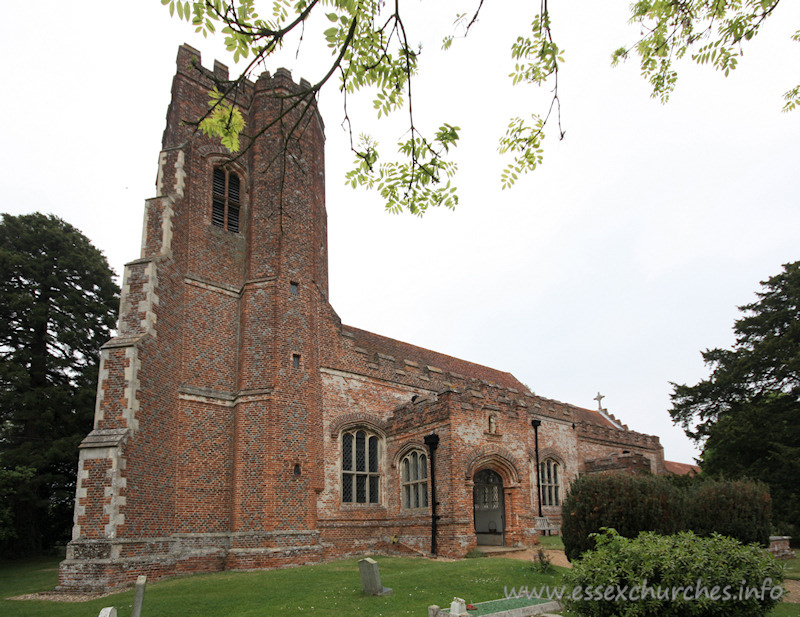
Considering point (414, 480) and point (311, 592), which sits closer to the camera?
point (311, 592)

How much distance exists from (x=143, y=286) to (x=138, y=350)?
1.97 meters

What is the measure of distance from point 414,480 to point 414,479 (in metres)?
0.04

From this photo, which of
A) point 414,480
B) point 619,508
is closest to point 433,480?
point 414,480

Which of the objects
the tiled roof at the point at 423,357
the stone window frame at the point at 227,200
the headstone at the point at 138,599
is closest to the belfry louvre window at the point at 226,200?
the stone window frame at the point at 227,200

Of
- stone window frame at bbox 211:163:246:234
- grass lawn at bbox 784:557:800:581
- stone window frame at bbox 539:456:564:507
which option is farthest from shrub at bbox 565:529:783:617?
stone window frame at bbox 539:456:564:507

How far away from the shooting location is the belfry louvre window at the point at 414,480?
1684cm

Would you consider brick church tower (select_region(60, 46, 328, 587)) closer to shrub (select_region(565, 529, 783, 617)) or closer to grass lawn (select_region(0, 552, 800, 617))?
grass lawn (select_region(0, 552, 800, 617))

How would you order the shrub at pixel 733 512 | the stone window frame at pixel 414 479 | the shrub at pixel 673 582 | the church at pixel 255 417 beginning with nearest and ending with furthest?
the shrub at pixel 673 582, the shrub at pixel 733 512, the church at pixel 255 417, the stone window frame at pixel 414 479

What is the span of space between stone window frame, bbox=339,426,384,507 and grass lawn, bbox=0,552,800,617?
4106mm

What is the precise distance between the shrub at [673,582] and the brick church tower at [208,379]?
9.75 meters

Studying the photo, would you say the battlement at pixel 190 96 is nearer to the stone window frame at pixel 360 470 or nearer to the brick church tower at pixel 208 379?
the brick church tower at pixel 208 379

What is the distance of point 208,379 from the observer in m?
15.7

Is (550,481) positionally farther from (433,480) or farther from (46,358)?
(46,358)

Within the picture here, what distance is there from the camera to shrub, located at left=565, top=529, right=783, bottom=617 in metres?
5.40
